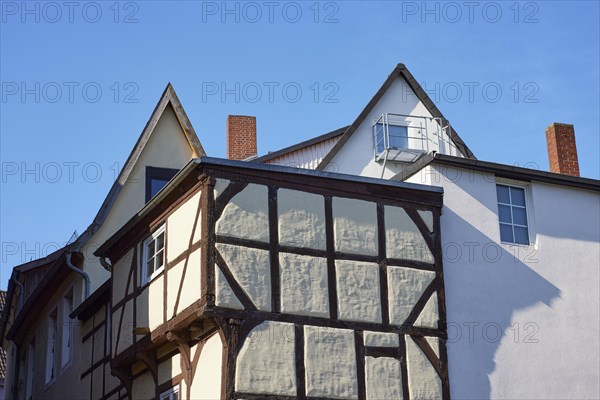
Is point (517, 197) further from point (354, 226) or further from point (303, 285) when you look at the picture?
point (303, 285)

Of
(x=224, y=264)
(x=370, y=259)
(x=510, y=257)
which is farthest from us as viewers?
(x=510, y=257)

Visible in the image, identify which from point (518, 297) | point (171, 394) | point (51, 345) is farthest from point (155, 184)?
point (518, 297)

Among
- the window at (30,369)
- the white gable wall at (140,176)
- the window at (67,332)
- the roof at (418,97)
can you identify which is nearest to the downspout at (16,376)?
the window at (30,369)

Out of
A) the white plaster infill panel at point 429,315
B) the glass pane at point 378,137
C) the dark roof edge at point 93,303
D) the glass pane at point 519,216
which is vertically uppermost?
the glass pane at point 378,137

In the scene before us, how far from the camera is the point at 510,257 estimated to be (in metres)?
20.4

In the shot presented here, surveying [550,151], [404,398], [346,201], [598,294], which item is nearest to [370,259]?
[346,201]

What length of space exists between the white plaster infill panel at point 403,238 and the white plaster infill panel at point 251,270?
2572 mm

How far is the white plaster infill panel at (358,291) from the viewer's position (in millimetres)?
18453

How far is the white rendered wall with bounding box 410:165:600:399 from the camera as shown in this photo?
63.9ft

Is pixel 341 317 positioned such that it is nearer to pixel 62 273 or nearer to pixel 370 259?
pixel 370 259

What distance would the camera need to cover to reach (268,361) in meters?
17.4

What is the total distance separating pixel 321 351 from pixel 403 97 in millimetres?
13246

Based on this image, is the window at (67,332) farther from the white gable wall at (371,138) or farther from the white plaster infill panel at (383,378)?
the white plaster infill panel at (383,378)

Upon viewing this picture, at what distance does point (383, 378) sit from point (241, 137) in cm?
1476
